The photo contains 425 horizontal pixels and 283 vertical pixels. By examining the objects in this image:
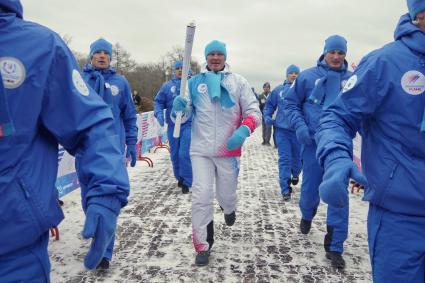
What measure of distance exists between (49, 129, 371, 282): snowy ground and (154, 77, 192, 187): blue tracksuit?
1.59ft

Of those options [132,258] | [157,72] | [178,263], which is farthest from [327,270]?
[157,72]

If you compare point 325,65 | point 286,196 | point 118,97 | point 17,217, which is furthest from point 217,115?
point 286,196

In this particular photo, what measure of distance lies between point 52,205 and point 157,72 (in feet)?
186

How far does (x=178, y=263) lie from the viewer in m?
4.38

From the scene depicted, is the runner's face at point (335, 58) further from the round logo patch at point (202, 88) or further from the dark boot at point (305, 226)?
the dark boot at point (305, 226)

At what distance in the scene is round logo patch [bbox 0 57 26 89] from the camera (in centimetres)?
170

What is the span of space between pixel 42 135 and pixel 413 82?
1857mm

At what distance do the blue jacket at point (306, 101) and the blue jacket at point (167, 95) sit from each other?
3.52m

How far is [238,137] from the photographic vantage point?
430cm

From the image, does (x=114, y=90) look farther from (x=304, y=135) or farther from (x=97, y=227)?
Answer: (x=97, y=227)

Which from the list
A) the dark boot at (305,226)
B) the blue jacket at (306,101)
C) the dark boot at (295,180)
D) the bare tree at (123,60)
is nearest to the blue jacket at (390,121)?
the blue jacket at (306,101)

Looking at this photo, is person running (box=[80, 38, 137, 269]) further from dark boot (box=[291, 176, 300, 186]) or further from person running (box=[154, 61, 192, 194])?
dark boot (box=[291, 176, 300, 186])

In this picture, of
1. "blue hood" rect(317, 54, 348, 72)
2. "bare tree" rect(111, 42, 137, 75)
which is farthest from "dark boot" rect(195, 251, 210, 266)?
"bare tree" rect(111, 42, 137, 75)

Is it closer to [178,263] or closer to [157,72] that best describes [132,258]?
[178,263]
